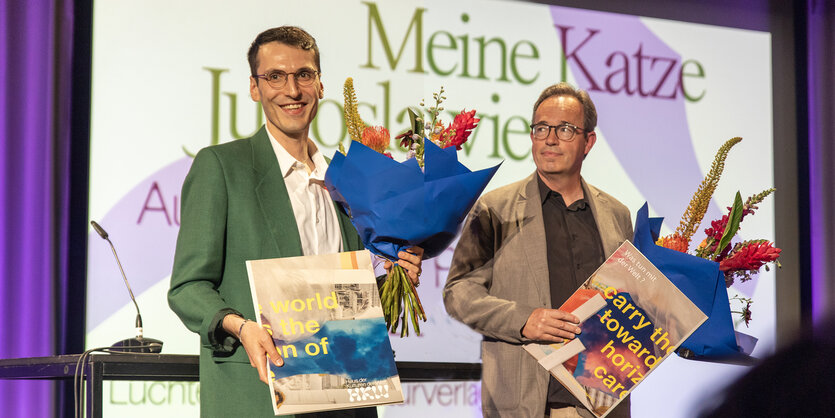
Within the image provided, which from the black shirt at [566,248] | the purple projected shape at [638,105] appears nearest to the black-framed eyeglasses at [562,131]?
the black shirt at [566,248]

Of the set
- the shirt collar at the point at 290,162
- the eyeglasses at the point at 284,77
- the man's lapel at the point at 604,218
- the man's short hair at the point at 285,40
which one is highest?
the man's short hair at the point at 285,40

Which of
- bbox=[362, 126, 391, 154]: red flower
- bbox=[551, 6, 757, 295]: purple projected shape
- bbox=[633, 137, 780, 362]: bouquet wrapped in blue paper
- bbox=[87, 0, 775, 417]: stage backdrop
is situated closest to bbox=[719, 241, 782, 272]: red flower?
bbox=[633, 137, 780, 362]: bouquet wrapped in blue paper

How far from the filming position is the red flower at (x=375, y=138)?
203 centimetres

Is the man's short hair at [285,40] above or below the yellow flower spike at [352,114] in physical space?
above

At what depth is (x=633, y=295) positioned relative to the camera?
2195mm

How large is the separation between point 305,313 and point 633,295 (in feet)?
2.72

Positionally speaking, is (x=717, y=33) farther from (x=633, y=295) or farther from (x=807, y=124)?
(x=633, y=295)

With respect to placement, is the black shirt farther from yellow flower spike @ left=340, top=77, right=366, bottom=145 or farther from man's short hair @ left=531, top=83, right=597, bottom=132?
yellow flower spike @ left=340, top=77, right=366, bottom=145

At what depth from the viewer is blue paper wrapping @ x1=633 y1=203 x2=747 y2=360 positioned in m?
2.28

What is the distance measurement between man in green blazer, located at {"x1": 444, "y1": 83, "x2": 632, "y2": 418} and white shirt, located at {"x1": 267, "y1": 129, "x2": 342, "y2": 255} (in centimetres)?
48

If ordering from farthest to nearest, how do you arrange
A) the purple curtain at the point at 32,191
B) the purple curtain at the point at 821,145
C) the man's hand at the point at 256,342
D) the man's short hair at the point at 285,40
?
the purple curtain at the point at 821,145
the purple curtain at the point at 32,191
the man's short hair at the point at 285,40
the man's hand at the point at 256,342

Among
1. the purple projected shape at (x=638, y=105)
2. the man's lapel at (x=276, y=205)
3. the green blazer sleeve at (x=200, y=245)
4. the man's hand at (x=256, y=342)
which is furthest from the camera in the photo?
the purple projected shape at (x=638, y=105)

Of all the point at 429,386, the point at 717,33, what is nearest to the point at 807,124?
the point at 717,33

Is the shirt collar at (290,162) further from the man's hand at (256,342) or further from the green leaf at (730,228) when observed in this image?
the green leaf at (730,228)
